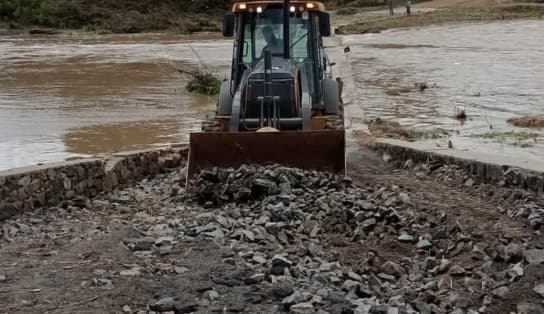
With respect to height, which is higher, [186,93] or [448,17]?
[448,17]

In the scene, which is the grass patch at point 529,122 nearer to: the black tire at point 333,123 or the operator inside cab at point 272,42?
the black tire at point 333,123

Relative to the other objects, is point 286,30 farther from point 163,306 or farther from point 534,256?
point 163,306

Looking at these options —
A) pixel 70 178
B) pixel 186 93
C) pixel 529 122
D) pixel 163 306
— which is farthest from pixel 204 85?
pixel 163 306

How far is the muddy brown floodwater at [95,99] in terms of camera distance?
Answer: 14586mm

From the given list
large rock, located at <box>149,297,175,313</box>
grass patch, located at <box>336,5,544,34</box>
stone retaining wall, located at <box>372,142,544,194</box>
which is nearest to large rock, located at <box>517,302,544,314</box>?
large rock, located at <box>149,297,175,313</box>

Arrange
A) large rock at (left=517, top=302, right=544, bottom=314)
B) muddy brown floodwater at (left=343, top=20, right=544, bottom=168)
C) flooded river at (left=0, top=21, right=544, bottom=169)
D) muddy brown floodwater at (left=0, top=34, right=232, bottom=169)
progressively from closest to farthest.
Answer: large rock at (left=517, top=302, right=544, bottom=314) < muddy brown floodwater at (left=343, top=20, right=544, bottom=168) < flooded river at (left=0, top=21, right=544, bottom=169) < muddy brown floodwater at (left=0, top=34, right=232, bottom=169)

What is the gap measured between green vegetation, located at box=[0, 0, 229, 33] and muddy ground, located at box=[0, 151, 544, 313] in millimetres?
39737

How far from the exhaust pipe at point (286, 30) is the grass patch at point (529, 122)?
5.95 m

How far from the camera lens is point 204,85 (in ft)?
67.8

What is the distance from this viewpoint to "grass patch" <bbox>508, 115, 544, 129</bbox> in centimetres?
1473

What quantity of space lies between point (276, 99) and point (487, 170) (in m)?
2.85

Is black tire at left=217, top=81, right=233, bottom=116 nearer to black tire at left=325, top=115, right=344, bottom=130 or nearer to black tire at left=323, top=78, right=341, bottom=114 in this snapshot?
black tire at left=323, top=78, right=341, bottom=114

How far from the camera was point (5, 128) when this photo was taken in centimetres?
1620

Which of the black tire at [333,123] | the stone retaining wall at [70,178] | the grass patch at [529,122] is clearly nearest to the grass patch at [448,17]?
the grass patch at [529,122]
